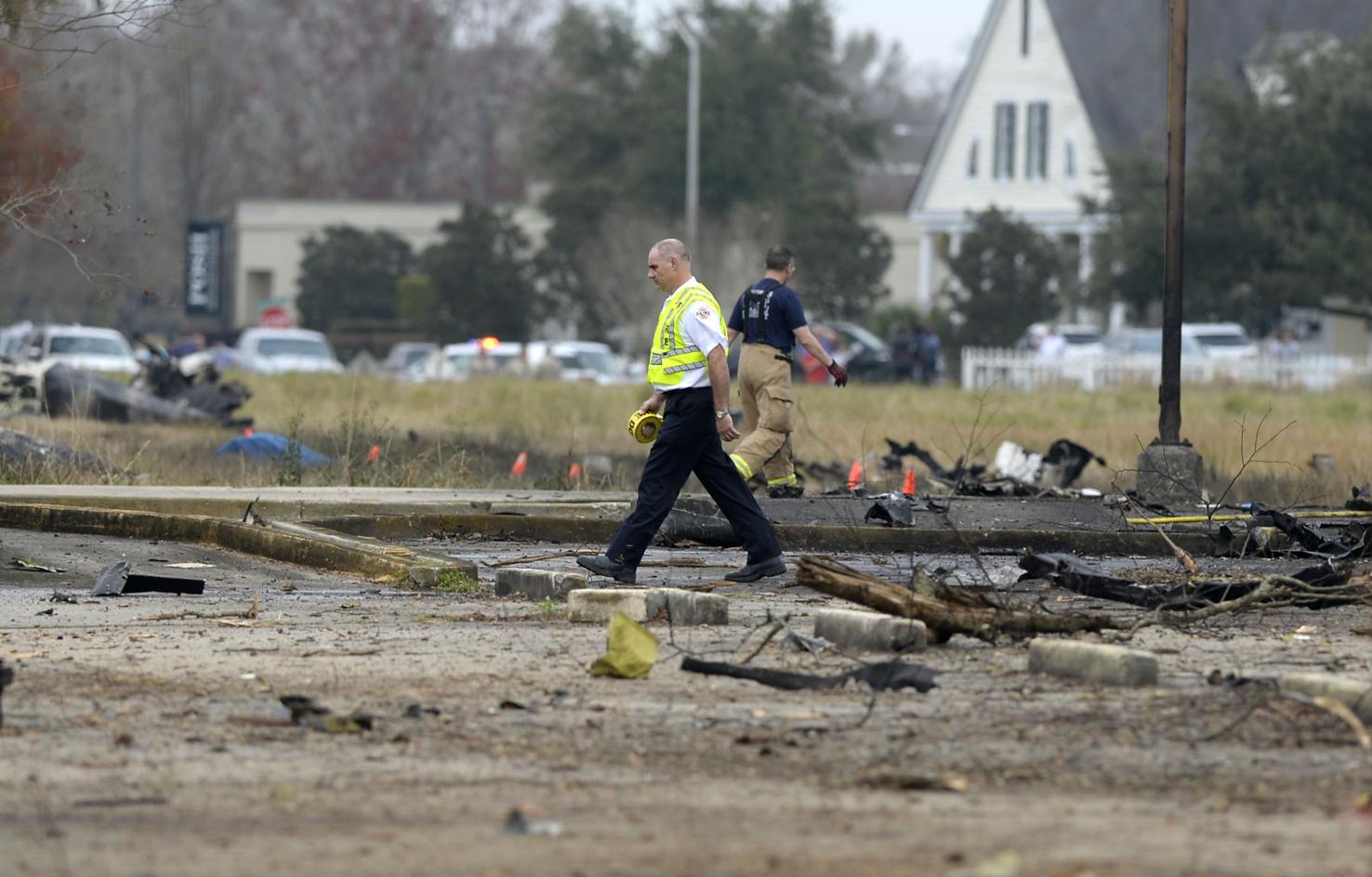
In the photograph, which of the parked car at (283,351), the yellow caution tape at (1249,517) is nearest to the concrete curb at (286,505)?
the yellow caution tape at (1249,517)

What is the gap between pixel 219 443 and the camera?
72.4ft

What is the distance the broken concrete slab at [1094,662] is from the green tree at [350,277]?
58.3 meters

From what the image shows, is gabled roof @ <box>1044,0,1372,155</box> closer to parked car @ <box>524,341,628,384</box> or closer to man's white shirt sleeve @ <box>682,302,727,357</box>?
parked car @ <box>524,341,628,384</box>

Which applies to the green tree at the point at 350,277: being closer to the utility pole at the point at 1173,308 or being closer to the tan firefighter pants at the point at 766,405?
the utility pole at the point at 1173,308

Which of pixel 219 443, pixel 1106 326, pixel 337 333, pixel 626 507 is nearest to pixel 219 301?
pixel 337 333

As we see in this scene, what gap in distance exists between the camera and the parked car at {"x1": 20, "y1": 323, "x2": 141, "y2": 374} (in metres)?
42.9

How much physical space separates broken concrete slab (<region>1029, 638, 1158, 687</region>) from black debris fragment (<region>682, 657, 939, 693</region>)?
16.6 inches

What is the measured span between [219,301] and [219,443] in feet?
128

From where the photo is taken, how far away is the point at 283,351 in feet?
156

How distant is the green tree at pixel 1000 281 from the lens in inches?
1778

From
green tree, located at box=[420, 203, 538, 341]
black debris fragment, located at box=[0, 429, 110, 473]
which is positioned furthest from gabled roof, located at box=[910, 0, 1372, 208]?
black debris fragment, located at box=[0, 429, 110, 473]

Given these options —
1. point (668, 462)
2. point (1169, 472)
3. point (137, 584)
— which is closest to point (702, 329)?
point (668, 462)

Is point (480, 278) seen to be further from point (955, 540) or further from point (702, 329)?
point (702, 329)

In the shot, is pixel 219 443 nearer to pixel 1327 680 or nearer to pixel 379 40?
pixel 1327 680
